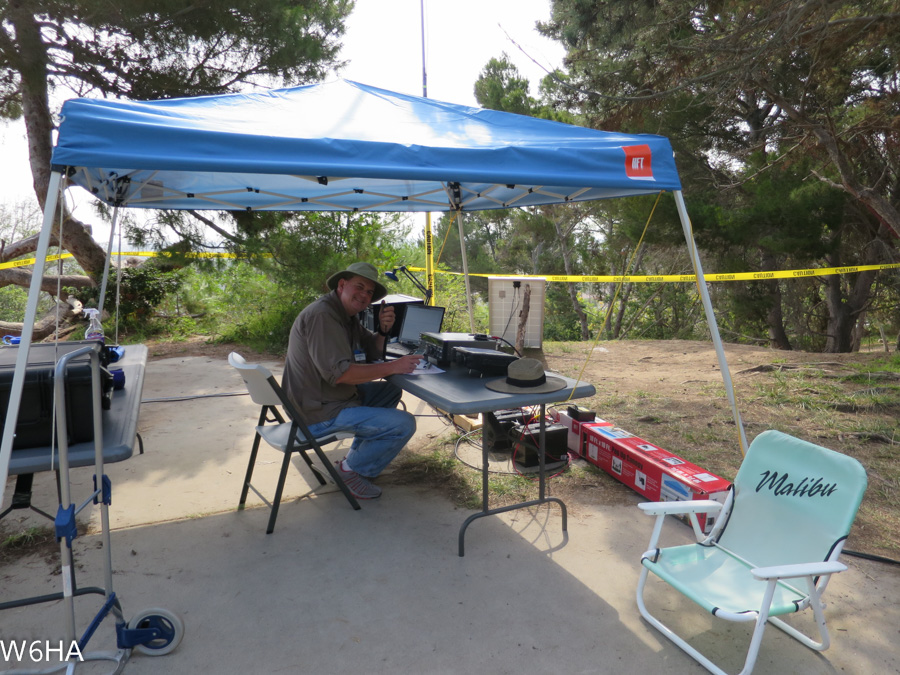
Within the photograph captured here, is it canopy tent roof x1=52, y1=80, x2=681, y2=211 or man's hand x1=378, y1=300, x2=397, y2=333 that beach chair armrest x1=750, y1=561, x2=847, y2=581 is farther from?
man's hand x1=378, y1=300, x2=397, y2=333

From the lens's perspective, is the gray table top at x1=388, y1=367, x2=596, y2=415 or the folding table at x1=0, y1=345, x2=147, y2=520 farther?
the gray table top at x1=388, y1=367, x2=596, y2=415

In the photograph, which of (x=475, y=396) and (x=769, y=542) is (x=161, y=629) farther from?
(x=769, y=542)

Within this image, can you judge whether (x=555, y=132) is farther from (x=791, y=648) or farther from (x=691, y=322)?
(x=691, y=322)

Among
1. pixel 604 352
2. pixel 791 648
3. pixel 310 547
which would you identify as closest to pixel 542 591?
pixel 791 648

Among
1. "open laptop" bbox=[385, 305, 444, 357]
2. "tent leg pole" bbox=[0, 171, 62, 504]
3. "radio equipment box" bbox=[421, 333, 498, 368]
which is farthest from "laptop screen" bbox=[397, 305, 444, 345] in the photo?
"tent leg pole" bbox=[0, 171, 62, 504]

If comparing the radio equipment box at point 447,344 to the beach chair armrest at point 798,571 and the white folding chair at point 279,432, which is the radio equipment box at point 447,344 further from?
the beach chair armrest at point 798,571

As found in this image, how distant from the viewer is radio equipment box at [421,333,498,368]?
10.3ft

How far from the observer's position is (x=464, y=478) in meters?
3.49

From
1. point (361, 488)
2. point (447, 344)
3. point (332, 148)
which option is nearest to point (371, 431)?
point (361, 488)

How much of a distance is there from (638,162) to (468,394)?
4.78 ft

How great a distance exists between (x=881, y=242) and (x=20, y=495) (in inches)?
385

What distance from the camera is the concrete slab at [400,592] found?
193 cm

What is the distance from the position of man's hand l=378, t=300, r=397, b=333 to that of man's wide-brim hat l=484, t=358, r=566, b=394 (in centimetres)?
132

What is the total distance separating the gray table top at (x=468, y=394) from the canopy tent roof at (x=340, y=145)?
95cm
